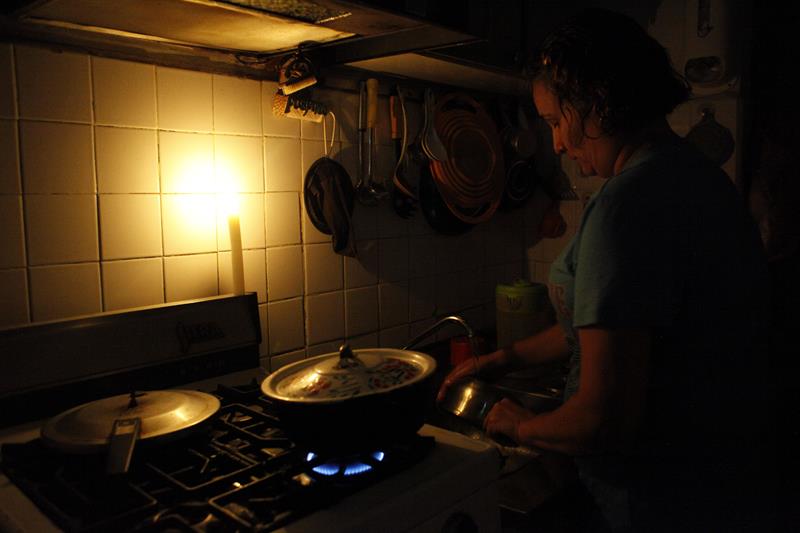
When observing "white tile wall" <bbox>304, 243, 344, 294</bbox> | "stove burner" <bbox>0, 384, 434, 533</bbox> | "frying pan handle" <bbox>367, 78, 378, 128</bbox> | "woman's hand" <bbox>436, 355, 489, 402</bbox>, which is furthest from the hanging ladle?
"stove burner" <bbox>0, 384, 434, 533</bbox>

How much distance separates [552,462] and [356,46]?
826 millimetres

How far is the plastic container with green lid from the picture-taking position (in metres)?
1.67

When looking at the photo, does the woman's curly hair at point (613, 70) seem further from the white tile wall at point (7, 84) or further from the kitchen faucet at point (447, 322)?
the white tile wall at point (7, 84)

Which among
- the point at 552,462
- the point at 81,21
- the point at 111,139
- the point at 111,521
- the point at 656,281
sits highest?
the point at 81,21

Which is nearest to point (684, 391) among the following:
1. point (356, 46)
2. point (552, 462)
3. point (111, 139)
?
point (552, 462)

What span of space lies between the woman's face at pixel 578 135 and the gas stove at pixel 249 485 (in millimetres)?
440

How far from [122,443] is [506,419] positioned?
1.79ft

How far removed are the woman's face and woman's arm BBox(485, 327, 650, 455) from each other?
274 mm

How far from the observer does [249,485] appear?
0.77 m

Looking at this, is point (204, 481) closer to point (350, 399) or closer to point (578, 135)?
point (350, 399)

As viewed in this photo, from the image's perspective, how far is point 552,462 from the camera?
113cm

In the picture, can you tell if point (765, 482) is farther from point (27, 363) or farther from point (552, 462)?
point (27, 363)

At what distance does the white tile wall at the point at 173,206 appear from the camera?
1.01 meters

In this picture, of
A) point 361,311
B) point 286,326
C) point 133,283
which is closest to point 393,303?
point 361,311
